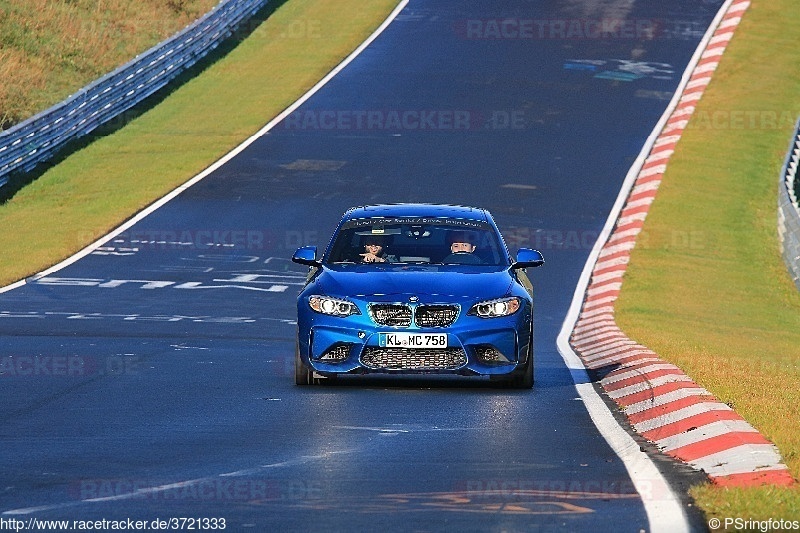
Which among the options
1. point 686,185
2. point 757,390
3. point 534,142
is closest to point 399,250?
point 757,390

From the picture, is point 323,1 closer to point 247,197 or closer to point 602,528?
point 247,197

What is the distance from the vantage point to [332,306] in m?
13.4

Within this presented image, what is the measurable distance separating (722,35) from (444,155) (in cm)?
1410

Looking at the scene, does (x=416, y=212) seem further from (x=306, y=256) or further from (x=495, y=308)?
(x=495, y=308)

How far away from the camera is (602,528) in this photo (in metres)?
7.66

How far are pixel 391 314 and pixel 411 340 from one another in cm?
27

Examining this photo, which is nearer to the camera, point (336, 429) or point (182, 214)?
point (336, 429)

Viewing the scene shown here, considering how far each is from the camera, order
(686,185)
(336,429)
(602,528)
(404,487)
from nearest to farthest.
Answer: (602,528), (404,487), (336,429), (686,185)

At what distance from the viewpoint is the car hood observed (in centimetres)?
1337

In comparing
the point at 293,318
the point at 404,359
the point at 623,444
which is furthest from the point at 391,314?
the point at 293,318

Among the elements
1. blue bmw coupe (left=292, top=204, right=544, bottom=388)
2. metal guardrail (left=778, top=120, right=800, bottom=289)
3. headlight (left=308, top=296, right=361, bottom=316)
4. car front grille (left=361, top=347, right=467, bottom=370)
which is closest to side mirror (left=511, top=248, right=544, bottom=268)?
blue bmw coupe (left=292, top=204, right=544, bottom=388)

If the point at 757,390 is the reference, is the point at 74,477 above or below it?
above

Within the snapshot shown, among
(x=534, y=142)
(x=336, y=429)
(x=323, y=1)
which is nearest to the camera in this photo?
(x=336, y=429)

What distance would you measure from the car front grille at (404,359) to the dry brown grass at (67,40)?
26.2 m
